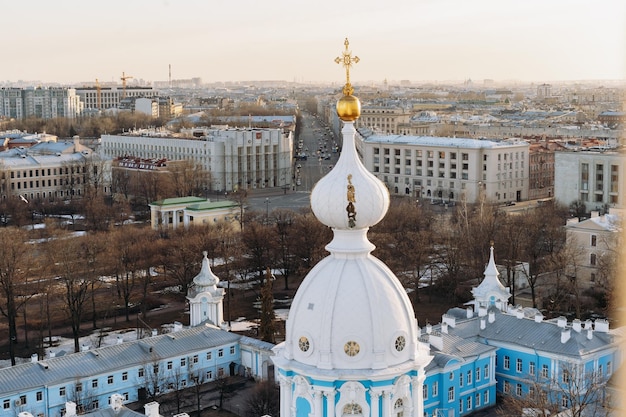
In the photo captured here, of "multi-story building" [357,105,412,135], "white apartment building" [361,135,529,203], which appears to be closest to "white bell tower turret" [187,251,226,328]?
"white apartment building" [361,135,529,203]

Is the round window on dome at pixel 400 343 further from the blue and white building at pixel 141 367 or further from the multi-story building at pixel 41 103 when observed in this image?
the multi-story building at pixel 41 103

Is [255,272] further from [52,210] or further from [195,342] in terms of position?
[52,210]

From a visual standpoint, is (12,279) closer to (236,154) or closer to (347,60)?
(347,60)

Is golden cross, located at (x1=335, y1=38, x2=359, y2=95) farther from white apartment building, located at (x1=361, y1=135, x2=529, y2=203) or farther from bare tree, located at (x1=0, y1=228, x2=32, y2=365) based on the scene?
white apartment building, located at (x1=361, y1=135, x2=529, y2=203)

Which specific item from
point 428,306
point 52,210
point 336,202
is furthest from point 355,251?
point 52,210

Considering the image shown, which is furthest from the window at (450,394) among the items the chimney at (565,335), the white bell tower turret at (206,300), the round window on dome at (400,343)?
the round window on dome at (400,343)

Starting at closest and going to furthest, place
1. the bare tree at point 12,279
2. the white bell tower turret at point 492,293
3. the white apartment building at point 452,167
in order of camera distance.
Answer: the white bell tower turret at point 492,293 < the bare tree at point 12,279 < the white apartment building at point 452,167
